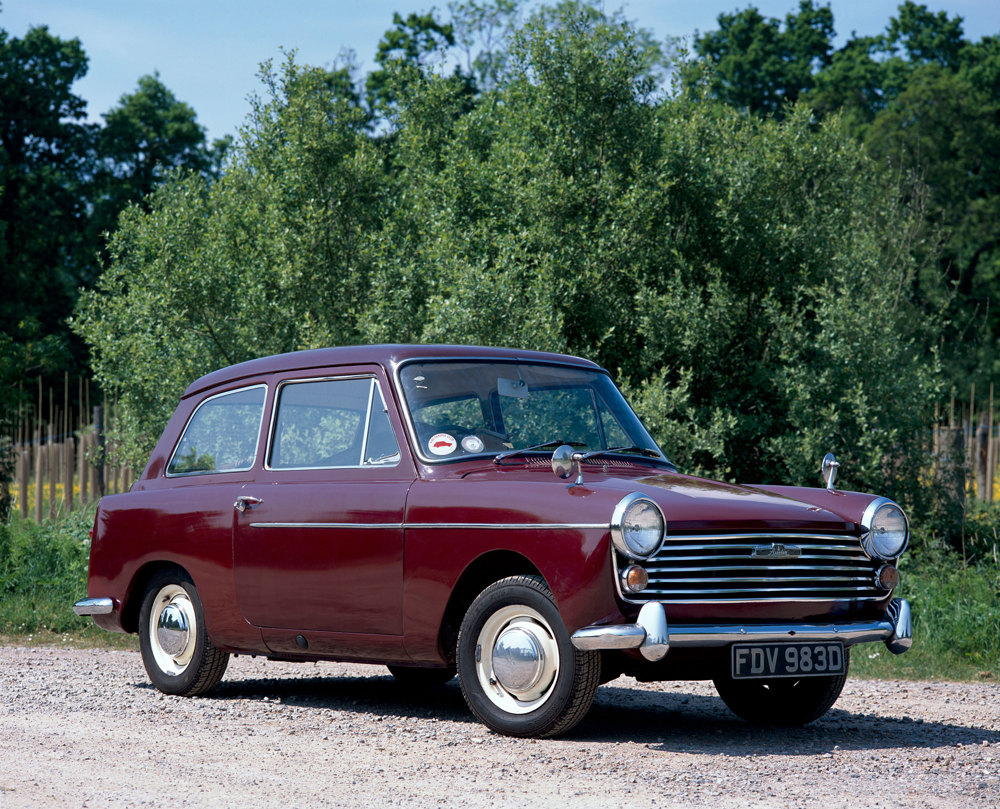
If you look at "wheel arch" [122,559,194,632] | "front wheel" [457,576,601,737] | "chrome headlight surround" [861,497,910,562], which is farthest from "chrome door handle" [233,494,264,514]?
"chrome headlight surround" [861,497,910,562]

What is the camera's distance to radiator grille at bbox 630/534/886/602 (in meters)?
6.01

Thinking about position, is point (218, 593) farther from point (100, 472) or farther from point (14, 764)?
point (100, 472)

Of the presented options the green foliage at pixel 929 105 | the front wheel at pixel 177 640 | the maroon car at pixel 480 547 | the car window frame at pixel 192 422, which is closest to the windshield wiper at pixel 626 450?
the maroon car at pixel 480 547

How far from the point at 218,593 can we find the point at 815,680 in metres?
3.41

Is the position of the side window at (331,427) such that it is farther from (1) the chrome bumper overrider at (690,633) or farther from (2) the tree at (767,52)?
(2) the tree at (767,52)

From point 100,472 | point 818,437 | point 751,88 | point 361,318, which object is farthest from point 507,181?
point 751,88

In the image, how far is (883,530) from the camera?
675cm

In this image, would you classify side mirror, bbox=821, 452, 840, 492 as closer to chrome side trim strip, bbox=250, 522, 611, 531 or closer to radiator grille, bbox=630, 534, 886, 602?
radiator grille, bbox=630, 534, 886, 602

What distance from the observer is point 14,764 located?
18.7ft

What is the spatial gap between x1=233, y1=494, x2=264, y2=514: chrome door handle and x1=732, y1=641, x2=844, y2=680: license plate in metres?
2.97

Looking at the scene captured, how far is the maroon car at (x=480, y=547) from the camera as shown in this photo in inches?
237

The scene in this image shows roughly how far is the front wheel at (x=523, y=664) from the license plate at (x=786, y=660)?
2.15 ft

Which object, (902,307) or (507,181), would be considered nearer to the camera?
(507,181)

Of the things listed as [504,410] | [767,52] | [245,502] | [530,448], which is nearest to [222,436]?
[245,502]
